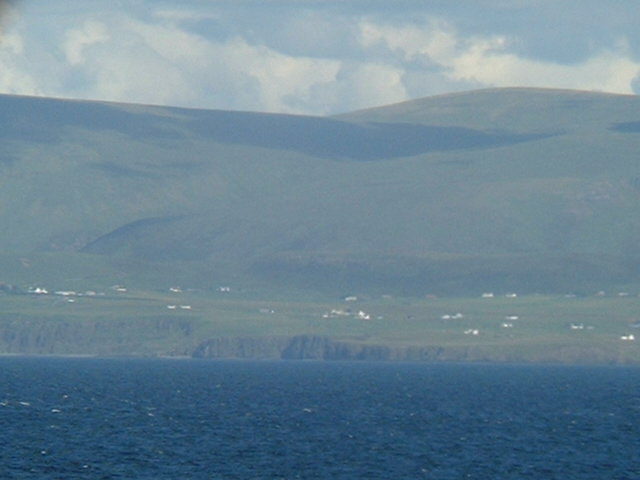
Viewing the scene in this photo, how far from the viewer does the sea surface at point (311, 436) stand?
323ft

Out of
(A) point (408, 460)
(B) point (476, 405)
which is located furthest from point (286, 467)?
(B) point (476, 405)

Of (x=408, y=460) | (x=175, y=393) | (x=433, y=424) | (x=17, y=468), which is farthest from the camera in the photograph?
(x=175, y=393)

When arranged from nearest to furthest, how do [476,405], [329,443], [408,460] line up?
1. [408,460]
2. [329,443]
3. [476,405]

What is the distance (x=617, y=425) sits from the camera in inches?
5502

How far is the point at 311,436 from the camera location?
122 m

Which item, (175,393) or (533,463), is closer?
(533,463)

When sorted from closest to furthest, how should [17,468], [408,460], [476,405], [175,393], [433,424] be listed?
[17,468] < [408,460] < [433,424] < [476,405] < [175,393]

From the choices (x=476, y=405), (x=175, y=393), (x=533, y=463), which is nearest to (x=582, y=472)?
(x=533, y=463)

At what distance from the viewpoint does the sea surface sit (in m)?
98.4

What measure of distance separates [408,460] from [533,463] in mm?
7917

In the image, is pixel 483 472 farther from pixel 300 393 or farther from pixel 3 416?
pixel 300 393

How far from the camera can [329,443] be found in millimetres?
115562

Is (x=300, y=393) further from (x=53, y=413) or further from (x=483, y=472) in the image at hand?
(x=483, y=472)

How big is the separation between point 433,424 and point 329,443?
22.7m
